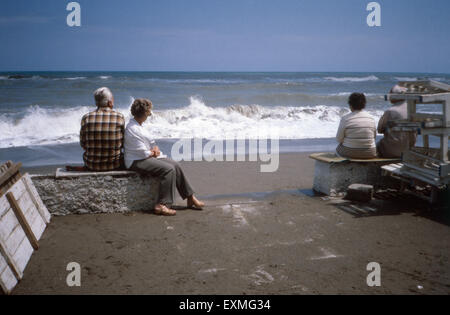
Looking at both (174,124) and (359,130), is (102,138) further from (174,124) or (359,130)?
(174,124)

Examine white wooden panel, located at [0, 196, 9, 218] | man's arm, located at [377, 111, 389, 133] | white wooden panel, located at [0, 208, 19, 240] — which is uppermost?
man's arm, located at [377, 111, 389, 133]

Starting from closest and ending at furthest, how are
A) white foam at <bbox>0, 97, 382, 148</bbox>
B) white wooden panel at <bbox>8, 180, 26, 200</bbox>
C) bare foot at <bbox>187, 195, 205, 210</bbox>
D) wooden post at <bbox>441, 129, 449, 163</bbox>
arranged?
white wooden panel at <bbox>8, 180, 26, 200</bbox> → wooden post at <bbox>441, 129, 449, 163</bbox> → bare foot at <bbox>187, 195, 205, 210</bbox> → white foam at <bbox>0, 97, 382, 148</bbox>

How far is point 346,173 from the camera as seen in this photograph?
5.42 meters

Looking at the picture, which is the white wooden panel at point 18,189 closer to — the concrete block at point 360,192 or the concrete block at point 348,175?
the concrete block at point 348,175

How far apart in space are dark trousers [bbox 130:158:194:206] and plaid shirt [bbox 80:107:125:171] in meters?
0.31

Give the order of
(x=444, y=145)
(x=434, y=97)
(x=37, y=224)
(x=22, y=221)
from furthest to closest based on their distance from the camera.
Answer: (x=444, y=145) < (x=434, y=97) < (x=37, y=224) < (x=22, y=221)

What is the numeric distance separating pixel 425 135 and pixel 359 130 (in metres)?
0.87

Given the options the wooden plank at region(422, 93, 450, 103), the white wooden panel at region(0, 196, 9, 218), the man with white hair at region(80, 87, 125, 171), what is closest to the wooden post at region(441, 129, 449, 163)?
the wooden plank at region(422, 93, 450, 103)

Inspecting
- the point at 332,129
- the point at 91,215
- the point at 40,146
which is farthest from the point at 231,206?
the point at 332,129

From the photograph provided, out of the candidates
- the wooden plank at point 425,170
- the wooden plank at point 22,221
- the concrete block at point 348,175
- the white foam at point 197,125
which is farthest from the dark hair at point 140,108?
the white foam at point 197,125

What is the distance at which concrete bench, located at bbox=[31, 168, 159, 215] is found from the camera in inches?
175

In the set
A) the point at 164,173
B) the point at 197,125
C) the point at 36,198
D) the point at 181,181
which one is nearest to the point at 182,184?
the point at 181,181

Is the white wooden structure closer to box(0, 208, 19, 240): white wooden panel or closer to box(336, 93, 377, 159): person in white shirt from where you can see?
box(0, 208, 19, 240): white wooden panel
